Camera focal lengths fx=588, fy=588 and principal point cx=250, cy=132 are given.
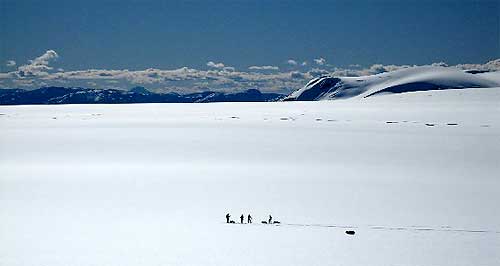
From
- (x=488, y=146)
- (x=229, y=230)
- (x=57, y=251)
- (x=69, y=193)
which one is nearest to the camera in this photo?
(x=57, y=251)

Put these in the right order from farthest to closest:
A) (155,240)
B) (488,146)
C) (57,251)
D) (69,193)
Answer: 1. (488,146)
2. (69,193)
3. (155,240)
4. (57,251)

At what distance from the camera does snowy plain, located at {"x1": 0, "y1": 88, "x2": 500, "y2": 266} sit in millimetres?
8156

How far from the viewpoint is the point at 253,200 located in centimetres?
1209

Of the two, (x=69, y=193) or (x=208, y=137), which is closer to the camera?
(x=69, y=193)

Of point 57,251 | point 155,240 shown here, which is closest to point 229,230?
point 155,240

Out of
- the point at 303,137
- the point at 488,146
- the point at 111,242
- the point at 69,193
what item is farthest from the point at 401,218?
the point at 303,137

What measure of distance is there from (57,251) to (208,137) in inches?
662

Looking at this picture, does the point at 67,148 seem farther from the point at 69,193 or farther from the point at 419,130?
the point at 419,130

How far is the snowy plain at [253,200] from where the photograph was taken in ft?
26.8

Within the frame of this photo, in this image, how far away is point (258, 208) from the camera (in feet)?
37.4

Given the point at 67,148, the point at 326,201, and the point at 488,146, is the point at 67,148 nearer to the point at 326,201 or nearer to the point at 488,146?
the point at 326,201

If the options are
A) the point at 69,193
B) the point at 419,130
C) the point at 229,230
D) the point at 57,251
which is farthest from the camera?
the point at 419,130

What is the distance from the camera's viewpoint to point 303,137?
80.8ft

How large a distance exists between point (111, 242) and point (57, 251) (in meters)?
0.81
